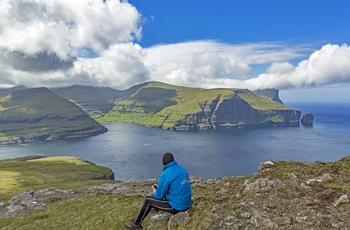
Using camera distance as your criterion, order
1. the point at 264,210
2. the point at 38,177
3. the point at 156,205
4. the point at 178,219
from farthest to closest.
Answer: the point at 38,177 → the point at 178,219 → the point at 156,205 → the point at 264,210

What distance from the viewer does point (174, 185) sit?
1524 cm

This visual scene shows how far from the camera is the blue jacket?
1515cm

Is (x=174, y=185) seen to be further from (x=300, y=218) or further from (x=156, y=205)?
(x=300, y=218)

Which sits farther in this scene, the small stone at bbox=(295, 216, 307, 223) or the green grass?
the green grass

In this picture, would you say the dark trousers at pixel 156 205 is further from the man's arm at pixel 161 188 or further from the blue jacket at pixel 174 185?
the man's arm at pixel 161 188

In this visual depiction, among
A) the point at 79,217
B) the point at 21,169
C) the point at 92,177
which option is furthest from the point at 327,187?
the point at 21,169

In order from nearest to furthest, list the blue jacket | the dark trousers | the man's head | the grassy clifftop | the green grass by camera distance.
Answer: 1. the grassy clifftop
2. the blue jacket
3. the man's head
4. the dark trousers
5. the green grass

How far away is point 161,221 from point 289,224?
770cm

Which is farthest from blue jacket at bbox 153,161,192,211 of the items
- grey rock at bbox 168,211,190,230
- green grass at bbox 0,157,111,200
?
green grass at bbox 0,157,111,200

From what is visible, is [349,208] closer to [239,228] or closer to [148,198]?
[239,228]

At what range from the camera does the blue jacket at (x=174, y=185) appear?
596 inches

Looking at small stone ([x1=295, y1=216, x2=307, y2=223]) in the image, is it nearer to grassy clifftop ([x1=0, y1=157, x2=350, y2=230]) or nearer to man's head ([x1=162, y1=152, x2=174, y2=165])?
grassy clifftop ([x1=0, y1=157, x2=350, y2=230])

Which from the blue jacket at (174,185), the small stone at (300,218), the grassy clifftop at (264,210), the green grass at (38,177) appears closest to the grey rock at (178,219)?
the grassy clifftop at (264,210)

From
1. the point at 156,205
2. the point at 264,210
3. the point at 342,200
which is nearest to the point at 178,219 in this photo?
the point at 156,205
